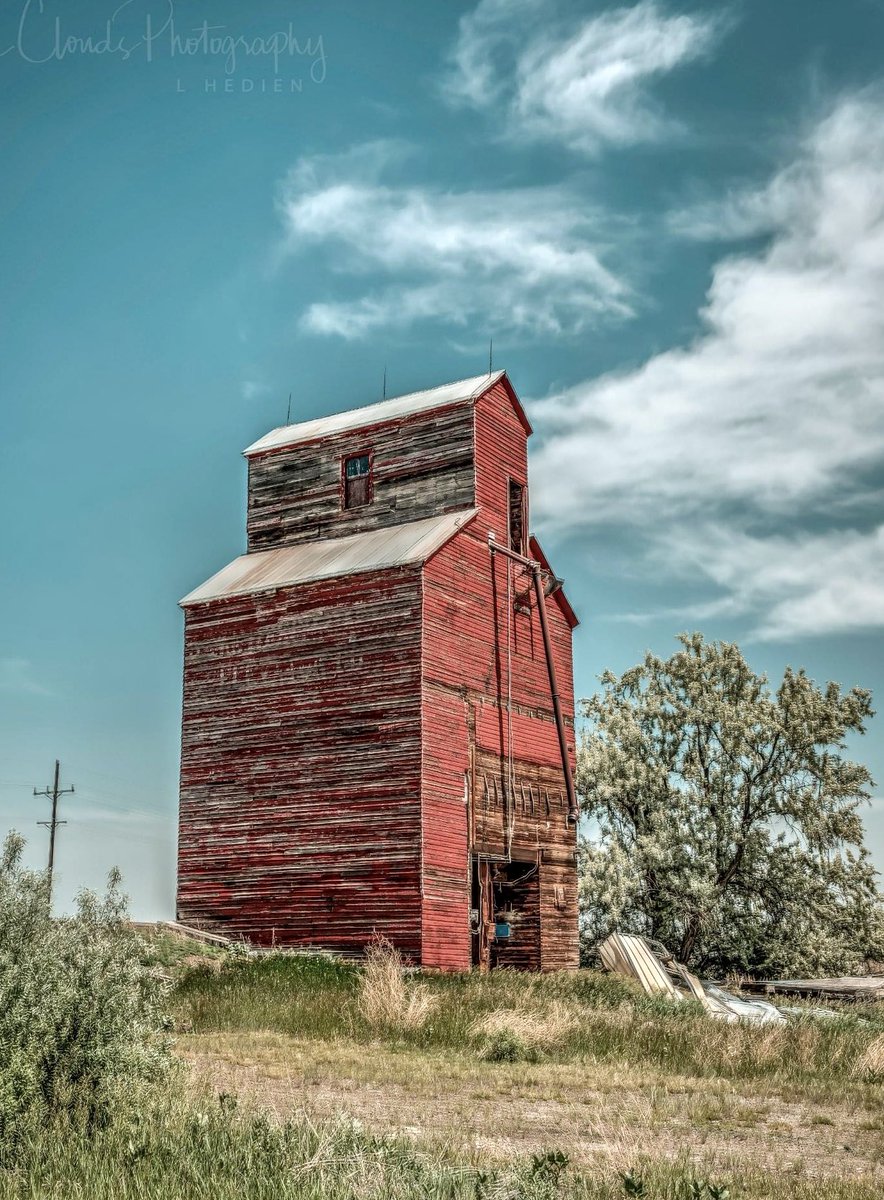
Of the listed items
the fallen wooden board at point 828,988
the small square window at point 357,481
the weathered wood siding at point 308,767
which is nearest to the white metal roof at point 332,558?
the weathered wood siding at point 308,767

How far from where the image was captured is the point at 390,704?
2866 cm

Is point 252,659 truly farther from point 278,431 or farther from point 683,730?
point 683,730

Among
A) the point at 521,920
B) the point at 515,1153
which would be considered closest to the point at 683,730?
the point at 521,920

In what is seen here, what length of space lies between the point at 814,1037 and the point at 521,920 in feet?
47.4

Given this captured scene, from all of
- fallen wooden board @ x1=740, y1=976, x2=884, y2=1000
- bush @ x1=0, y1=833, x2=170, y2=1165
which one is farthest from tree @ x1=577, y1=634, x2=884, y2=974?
bush @ x1=0, y1=833, x2=170, y2=1165

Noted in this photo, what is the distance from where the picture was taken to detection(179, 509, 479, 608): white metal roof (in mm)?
29984

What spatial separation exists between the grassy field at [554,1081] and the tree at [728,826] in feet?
58.2

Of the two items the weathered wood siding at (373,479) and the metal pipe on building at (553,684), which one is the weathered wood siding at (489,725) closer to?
the metal pipe on building at (553,684)

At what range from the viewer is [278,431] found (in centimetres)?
3675

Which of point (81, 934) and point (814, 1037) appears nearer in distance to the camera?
point (81, 934)

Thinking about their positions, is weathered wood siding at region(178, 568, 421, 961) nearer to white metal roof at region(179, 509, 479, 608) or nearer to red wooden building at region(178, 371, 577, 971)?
red wooden building at region(178, 371, 577, 971)

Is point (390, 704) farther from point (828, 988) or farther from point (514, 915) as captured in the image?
point (828, 988)

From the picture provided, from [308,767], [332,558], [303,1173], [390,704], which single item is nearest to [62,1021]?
[303,1173]

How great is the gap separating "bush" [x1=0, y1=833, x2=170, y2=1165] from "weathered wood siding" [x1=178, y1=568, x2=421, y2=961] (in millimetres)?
17298
